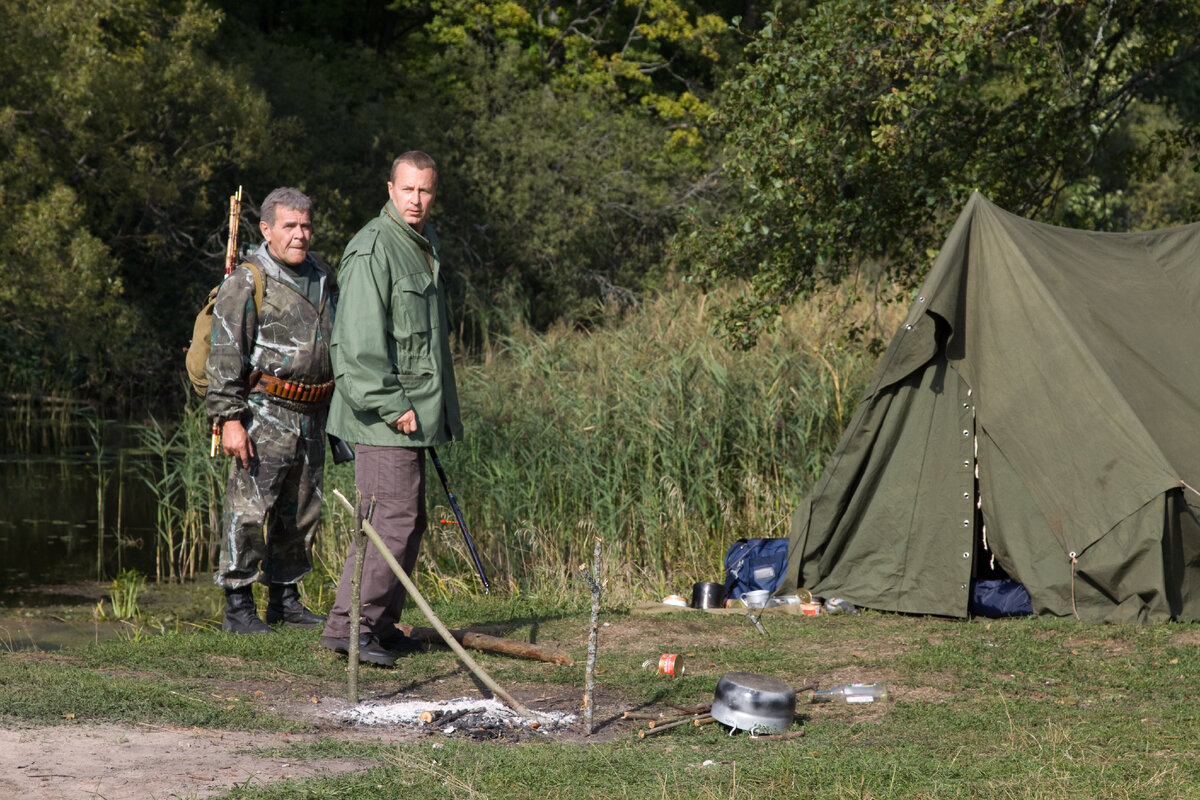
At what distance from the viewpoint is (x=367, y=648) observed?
4.75 meters

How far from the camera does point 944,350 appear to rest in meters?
6.07

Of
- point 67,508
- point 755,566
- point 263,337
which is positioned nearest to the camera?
point 263,337

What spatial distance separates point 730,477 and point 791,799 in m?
4.55

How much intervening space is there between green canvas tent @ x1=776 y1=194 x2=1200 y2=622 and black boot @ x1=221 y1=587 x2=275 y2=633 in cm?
246

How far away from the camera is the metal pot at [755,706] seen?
157 inches

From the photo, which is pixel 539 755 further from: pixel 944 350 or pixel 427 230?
pixel 944 350

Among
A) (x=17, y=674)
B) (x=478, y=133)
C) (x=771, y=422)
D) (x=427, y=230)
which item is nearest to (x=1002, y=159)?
(x=771, y=422)

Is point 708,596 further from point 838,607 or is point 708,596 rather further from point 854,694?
point 854,694

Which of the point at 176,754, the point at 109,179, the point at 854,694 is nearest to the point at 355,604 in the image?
the point at 176,754

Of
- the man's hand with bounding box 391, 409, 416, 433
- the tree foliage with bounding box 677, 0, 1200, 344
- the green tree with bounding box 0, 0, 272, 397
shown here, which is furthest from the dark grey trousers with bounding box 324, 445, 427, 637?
the green tree with bounding box 0, 0, 272, 397

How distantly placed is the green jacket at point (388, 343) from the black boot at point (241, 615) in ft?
3.29

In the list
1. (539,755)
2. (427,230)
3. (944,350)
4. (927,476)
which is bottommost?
(539,755)

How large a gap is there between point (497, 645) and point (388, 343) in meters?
1.20

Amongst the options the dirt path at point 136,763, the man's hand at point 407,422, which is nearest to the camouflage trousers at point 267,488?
the man's hand at point 407,422
